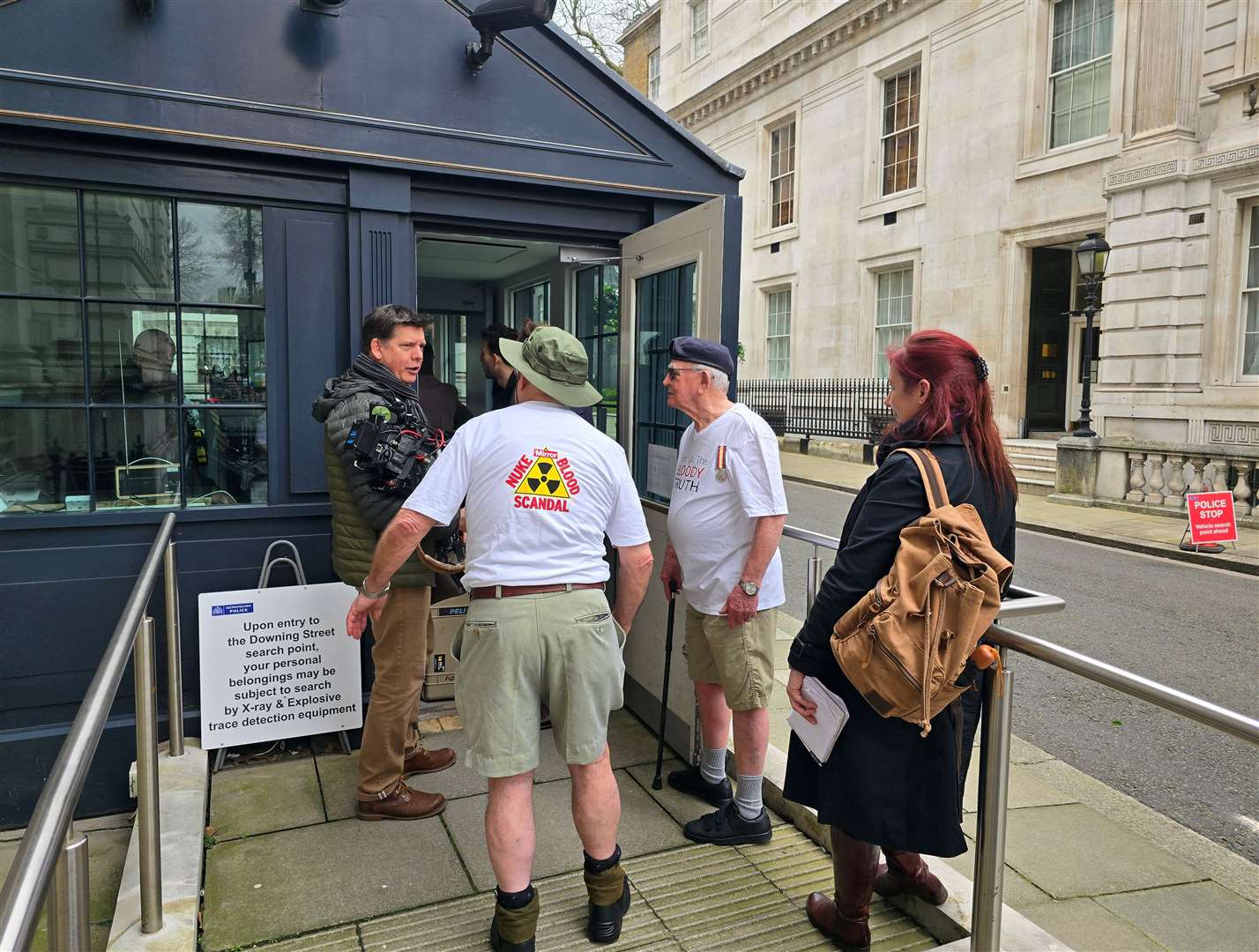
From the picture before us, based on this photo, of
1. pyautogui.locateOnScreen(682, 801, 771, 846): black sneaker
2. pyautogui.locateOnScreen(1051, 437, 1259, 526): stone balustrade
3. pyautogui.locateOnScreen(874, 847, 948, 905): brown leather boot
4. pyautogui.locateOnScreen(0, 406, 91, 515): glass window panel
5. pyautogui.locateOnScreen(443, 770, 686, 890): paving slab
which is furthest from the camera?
pyautogui.locateOnScreen(1051, 437, 1259, 526): stone balustrade

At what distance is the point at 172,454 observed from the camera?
12.9ft

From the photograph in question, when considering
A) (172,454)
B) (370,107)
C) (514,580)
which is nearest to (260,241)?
(370,107)

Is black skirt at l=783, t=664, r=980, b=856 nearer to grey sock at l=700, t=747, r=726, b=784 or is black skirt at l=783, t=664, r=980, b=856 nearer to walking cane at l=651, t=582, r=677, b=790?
grey sock at l=700, t=747, r=726, b=784

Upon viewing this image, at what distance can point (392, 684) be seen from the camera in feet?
11.3

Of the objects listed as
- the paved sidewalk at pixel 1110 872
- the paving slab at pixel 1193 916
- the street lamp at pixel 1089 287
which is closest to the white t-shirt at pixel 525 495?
the paved sidewalk at pixel 1110 872

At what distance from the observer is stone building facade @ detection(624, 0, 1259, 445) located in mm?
12883

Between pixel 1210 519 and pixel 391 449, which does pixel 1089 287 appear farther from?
pixel 391 449

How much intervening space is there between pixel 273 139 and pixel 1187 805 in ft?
16.9

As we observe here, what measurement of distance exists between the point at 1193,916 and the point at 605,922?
2.05 meters

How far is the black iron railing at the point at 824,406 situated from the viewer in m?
19.3

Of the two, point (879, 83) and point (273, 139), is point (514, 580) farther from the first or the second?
point (879, 83)

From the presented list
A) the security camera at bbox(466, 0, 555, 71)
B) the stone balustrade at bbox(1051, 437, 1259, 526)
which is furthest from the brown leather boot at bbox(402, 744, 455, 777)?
the stone balustrade at bbox(1051, 437, 1259, 526)

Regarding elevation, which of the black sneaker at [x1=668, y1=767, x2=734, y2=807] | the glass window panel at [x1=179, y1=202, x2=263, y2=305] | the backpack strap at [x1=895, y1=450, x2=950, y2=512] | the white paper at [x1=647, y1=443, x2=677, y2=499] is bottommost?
the black sneaker at [x1=668, y1=767, x2=734, y2=807]

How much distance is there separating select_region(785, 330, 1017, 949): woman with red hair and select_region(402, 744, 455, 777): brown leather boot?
2.04 m
